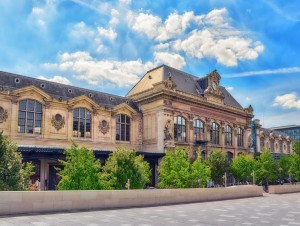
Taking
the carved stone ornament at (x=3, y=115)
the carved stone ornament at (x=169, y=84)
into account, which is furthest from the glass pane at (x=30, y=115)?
the carved stone ornament at (x=169, y=84)

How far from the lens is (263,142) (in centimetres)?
7369

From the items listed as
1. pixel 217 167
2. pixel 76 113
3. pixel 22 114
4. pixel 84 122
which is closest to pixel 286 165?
pixel 217 167

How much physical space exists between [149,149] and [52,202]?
27.8 m

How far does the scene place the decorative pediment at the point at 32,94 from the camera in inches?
1319

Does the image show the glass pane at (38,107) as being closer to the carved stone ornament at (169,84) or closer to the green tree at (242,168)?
the carved stone ornament at (169,84)

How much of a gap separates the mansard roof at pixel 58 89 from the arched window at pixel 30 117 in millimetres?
2082

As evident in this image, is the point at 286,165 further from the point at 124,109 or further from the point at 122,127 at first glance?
the point at 124,109

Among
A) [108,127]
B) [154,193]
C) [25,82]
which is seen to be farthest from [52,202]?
[108,127]

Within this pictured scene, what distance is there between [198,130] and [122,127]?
1221cm

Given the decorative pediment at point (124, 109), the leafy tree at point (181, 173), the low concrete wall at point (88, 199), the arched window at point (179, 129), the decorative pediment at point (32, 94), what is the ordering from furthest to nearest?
1. the arched window at point (179, 129)
2. the decorative pediment at point (124, 109)
3. the decorative pediment at point (32, 94)
4. the leafy tree at point (181, 173)
5. the low concrete wall at point (88, 199)

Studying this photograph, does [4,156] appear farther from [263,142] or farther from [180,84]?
[263,142]

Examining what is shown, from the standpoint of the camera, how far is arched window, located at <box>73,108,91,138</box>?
127ft

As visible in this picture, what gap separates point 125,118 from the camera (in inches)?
1730

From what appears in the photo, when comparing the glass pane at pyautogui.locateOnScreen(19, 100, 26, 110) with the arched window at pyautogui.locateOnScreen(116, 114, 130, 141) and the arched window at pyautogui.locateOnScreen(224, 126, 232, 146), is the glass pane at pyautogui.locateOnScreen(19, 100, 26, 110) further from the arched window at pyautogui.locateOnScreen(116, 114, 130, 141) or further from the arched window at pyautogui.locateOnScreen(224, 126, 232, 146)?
the arched window at pyautogui.locateOnScreen(224, 126, 232, 146)
